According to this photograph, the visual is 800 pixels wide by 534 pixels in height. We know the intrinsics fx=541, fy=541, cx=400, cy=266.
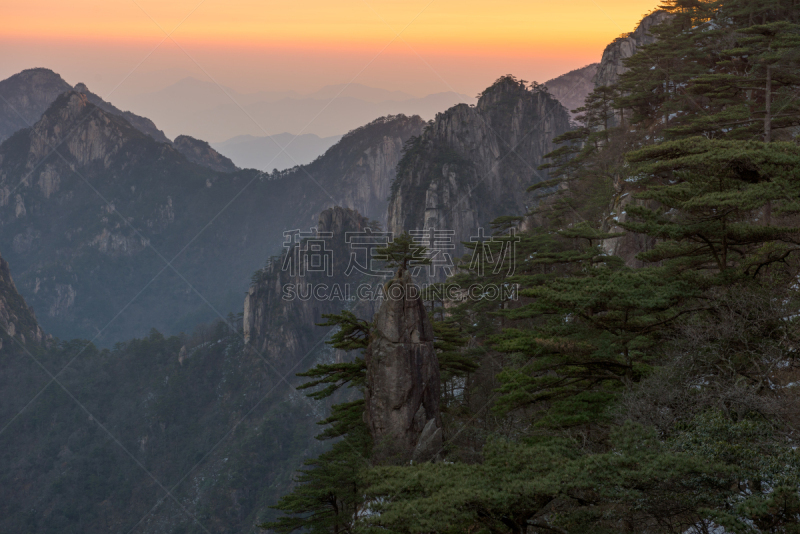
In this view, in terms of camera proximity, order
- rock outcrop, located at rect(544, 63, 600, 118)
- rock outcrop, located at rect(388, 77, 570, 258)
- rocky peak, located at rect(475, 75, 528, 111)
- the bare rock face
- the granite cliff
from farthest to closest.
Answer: the granite cliff < rock outcrop, located at rect(544, 63, 600, 118) < rocky peak, located at rect(475, 75, 528, 111) < rock outcrop, located at rect(388, 77, 570, 258) < the bare rock face

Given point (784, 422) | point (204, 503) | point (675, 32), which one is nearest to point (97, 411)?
point (204, 503)

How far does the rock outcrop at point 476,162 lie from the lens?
8738 cm

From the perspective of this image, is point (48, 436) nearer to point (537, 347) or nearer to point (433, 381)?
point (433, 381)

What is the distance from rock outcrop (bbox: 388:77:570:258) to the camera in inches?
3440

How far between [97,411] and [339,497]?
96126mm

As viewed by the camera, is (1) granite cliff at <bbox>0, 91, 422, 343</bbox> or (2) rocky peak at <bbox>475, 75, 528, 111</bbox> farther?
(1) granite cliff at <bbox>0, 91, 422, 343</bbox>

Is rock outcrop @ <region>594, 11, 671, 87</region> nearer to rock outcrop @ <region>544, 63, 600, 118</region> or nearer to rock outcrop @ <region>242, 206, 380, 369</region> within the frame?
rock outcrop @ <region>242, 206, 380, 369</region>

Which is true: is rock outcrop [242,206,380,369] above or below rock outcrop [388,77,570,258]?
below

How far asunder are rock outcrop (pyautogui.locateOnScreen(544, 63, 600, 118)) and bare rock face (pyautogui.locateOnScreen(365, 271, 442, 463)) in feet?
512

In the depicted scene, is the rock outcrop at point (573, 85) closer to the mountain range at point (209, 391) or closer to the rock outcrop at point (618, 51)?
the mountain range at point (209, 391)

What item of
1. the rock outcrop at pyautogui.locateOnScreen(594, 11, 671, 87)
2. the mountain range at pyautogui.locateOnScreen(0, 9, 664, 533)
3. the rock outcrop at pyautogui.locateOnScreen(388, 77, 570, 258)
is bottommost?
the mountain range at pyautogui.locateOnScreen(0, 9, 664, 533)

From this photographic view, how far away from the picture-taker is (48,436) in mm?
89562

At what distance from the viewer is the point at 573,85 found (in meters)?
168

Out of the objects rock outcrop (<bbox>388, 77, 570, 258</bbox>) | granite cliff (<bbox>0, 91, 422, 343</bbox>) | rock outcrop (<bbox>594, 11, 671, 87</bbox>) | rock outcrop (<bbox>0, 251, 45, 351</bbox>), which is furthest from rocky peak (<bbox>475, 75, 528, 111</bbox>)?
rock outcrop (<bbox>0, 251, 45, 351</bbox>)
